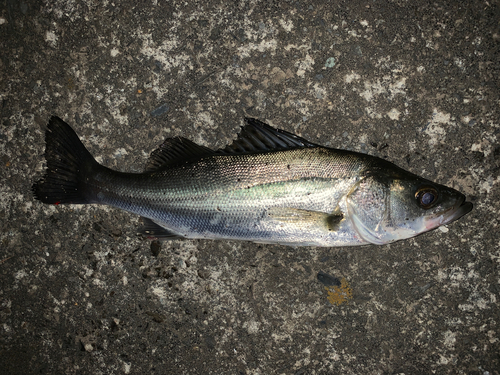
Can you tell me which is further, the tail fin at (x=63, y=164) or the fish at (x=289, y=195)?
the tail fin at (x=63, y=164)

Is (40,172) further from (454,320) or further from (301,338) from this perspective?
(454,320)

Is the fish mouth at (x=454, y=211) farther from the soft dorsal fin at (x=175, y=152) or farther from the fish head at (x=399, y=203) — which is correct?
the soft dorsal fin at (x=175, y=152)

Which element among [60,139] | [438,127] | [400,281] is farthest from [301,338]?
[60,139]

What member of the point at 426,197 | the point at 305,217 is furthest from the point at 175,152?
the point at 426,197

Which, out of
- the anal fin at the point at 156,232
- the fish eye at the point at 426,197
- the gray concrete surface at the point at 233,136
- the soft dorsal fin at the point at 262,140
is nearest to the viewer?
the fish eye at the point at 426,197

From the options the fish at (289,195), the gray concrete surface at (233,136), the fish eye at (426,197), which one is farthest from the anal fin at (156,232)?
the fish eye at (426,197)

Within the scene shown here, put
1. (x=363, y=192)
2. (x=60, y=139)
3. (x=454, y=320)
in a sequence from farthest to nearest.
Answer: (x=454, y=320) < (x=60, y=139) < (x=363, y=192)
